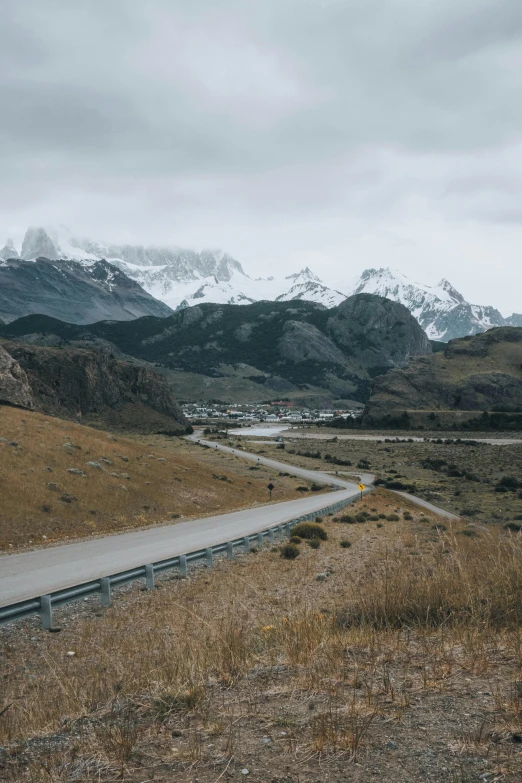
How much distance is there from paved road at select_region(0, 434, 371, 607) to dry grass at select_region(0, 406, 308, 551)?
3579 mm

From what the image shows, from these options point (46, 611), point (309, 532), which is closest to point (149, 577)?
point (46, 611)

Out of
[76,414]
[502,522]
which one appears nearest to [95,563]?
[502,522]

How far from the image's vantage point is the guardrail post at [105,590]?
1233 cm

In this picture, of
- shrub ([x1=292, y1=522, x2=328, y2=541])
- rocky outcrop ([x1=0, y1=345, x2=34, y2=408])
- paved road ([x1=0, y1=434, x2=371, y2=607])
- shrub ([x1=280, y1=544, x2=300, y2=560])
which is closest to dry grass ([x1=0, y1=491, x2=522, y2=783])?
paved road ([x1=0, y1=434, x2=371, y2=607])

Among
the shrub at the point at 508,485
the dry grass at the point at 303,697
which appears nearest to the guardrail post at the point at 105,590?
the dry grass at the point at 303,697

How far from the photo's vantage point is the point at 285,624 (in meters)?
8.22

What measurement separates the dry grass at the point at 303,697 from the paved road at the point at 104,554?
3784mm

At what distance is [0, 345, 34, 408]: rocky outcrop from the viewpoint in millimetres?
55344

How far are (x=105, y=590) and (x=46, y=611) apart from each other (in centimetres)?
→ 186

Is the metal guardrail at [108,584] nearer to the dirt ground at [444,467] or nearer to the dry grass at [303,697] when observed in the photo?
the dry grass at [303,697]

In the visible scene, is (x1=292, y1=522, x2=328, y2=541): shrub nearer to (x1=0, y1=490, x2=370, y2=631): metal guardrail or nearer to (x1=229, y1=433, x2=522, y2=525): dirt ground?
(x1=0, y1=490, x2=370, y2=631): metal guardrail

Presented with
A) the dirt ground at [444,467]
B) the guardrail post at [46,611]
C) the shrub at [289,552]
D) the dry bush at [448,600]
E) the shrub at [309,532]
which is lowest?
the dirt ground at [444,467]

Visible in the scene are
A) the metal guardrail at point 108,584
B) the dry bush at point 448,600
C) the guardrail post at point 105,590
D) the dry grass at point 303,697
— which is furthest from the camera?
the guardrail post at point 105,590

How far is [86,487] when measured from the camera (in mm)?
33000
